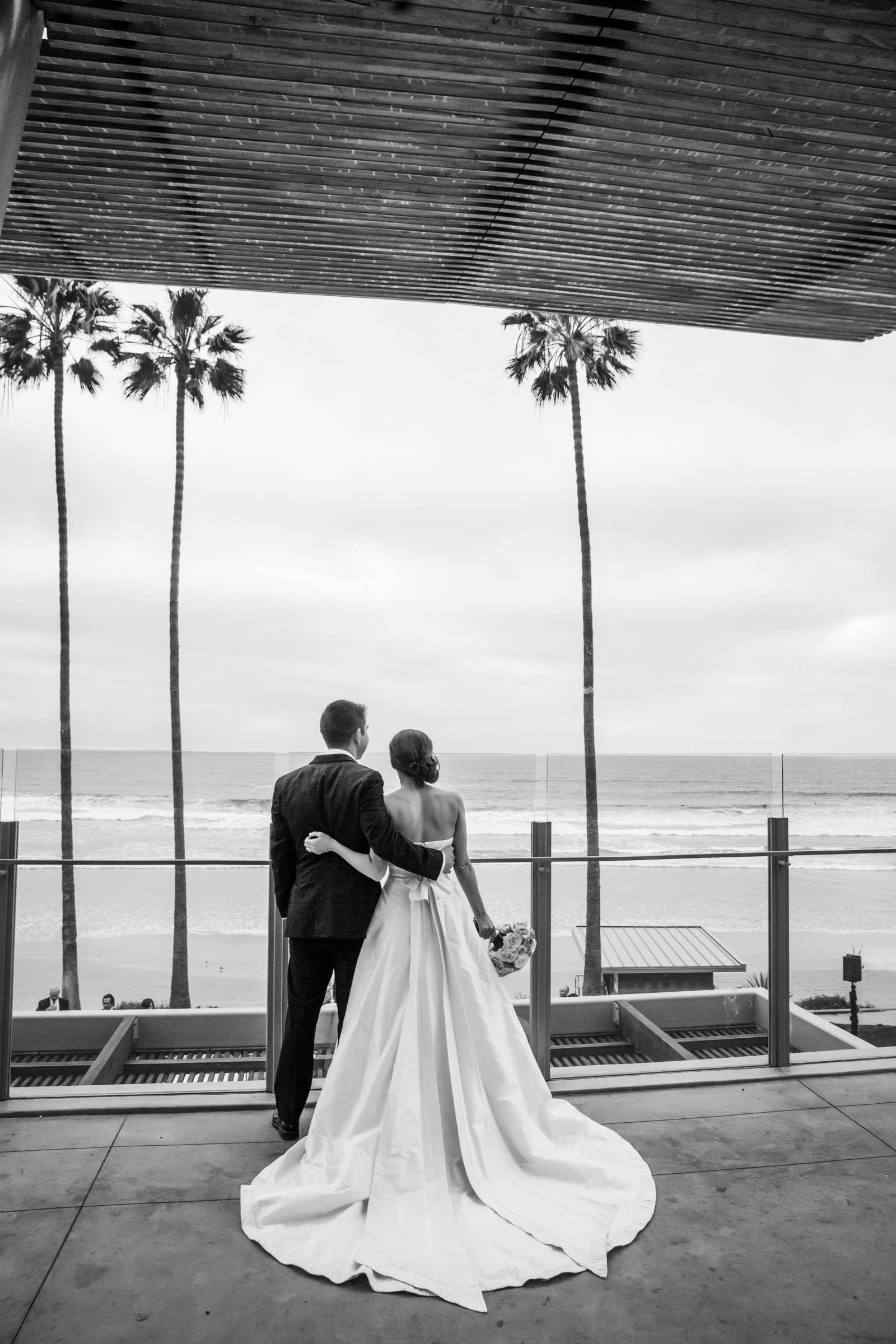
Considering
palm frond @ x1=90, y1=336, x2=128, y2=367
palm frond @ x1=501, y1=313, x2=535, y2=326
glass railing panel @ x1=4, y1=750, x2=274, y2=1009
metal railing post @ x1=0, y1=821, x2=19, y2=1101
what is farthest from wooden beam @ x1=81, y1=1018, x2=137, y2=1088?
palm frond @ x1=501, y1=313, x2=535, y2=326

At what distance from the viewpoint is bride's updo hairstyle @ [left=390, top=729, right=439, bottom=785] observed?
3375 millimetres

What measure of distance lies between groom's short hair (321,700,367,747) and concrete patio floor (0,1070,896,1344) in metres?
1.59

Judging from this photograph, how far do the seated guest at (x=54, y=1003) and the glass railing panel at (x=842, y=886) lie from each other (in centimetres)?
933

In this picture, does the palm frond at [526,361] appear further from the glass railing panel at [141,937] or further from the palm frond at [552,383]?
the glass railing panel at [141,937]

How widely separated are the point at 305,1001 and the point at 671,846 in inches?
1161

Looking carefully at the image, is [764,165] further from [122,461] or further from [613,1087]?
[122,461]

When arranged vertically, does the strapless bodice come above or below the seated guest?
above

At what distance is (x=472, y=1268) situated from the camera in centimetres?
255

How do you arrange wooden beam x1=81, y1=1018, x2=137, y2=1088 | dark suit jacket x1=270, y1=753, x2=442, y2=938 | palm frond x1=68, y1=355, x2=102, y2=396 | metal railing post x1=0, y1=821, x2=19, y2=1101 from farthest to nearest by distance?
palm frond x1=68, y1=355, x2=102, y2=396, wooden beam x1=81, y1=1018, x2=137, y2=1088, metal railing post x1=0, y1=821, x2=19, y2=1101, dark suit jacket x1=270, y1=753, x2=442, y2=938

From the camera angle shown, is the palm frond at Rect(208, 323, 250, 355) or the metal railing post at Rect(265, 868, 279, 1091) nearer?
the metal railing post at Rect(265, 868, 279, 1091)

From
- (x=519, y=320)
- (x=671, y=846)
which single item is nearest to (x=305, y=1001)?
(x=519, y=320)

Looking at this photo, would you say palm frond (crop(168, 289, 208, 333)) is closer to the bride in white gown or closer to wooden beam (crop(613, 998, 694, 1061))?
wooden beam (crop(613, 998, 694, 1061))

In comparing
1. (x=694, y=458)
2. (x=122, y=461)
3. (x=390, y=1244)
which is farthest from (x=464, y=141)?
(x=694, y=458)

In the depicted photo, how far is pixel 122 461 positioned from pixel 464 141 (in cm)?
5796
